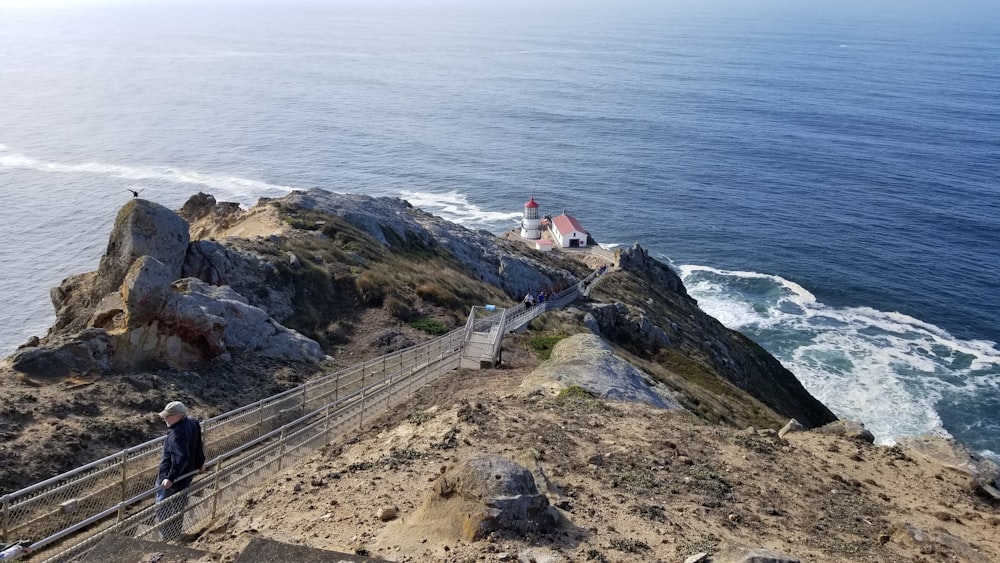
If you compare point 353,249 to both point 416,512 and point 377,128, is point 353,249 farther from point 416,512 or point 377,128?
point 377,128

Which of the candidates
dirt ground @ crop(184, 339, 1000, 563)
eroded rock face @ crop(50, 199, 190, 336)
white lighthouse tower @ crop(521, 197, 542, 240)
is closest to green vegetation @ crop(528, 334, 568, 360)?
dirt ground @ crop(184, 339, 1000, 563)

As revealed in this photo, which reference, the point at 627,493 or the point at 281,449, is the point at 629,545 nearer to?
the point at 627,493

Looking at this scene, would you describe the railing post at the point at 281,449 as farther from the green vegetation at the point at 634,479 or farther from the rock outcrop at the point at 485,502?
the green vegetation at the point at 634,479

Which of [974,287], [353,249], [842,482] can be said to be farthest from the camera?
[974,287]

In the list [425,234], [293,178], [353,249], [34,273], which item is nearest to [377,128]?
[293,178]

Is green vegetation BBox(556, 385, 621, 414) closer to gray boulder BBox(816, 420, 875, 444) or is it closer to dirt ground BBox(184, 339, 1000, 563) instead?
dirt ground BBox(184, 339, 1000, 563)

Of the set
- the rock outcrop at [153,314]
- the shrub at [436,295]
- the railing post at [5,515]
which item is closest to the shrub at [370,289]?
the shrub at [436,295]
